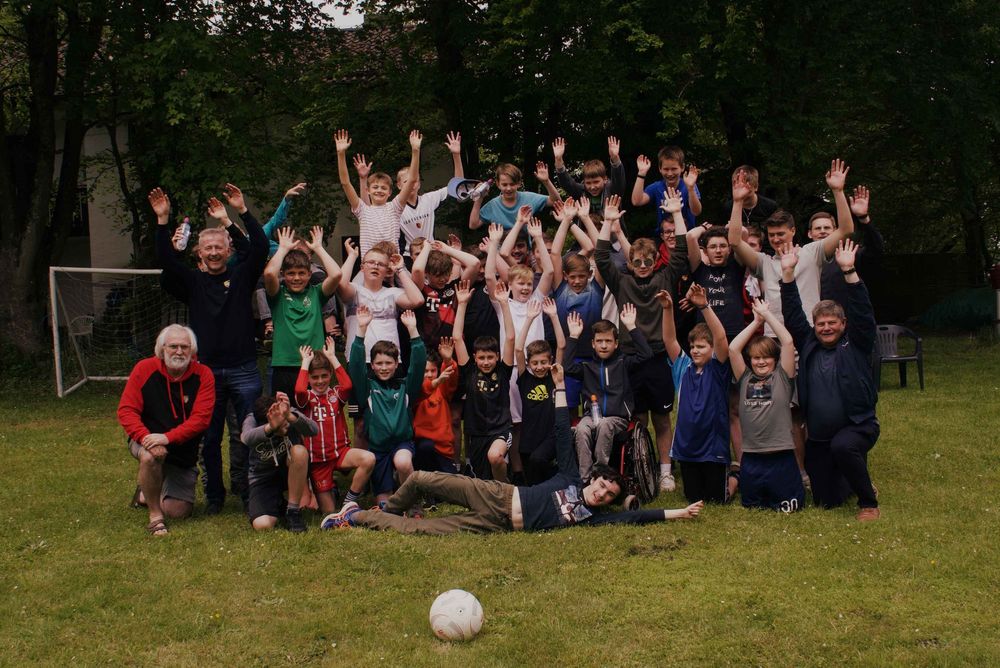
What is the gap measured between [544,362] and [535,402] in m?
0.34

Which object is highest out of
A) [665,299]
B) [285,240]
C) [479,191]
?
[479,191]

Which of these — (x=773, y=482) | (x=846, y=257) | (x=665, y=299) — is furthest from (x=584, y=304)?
(x=846, y=257)

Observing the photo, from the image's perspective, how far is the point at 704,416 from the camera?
764 centimetres

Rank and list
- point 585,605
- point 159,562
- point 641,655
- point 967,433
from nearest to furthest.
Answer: point 641,655
point 585,605
point 159,562
point 967,433

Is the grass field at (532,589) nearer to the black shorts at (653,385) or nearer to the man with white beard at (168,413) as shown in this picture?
the man with white beard at (168,413)

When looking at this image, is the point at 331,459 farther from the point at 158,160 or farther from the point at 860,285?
the point at 158,160

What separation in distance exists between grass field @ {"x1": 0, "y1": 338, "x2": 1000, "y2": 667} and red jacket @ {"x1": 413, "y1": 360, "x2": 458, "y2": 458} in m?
1.11

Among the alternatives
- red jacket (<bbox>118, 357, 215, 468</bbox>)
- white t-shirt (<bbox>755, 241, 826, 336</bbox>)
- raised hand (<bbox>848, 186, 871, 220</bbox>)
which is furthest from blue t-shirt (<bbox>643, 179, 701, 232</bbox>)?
red jacket (<bbox>118, 357, 215, 468</bbox>)

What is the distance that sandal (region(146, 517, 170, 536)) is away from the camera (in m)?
7.06

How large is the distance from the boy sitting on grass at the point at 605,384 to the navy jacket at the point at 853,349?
126 cm

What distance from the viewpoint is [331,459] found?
760cm

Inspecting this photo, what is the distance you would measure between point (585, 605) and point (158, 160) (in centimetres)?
1275

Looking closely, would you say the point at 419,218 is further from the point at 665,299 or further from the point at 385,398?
the point at 665,299

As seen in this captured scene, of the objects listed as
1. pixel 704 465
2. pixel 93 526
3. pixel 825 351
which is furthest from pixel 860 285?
pixel 93 526
